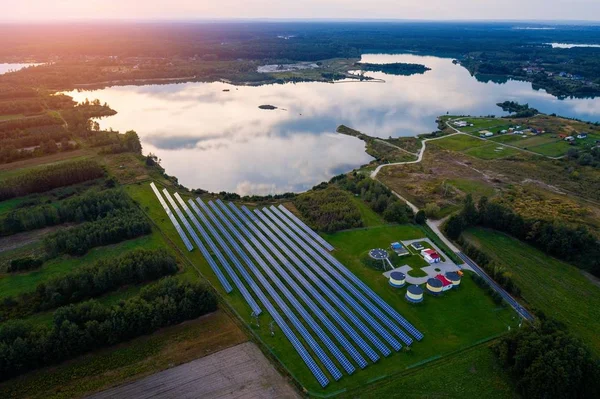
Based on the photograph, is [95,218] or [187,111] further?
[187,111]

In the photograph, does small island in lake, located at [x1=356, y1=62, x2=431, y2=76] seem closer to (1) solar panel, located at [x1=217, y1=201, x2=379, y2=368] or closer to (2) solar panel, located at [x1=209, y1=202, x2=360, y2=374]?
(1) solar panel, located at [x1=217, y1=201, x2=379, y2=368]

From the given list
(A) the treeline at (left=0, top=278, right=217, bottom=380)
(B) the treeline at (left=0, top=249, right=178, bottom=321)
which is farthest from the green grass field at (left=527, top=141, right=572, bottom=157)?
(B) the treeline at (left=0, top=249, right=178, bottom=321)

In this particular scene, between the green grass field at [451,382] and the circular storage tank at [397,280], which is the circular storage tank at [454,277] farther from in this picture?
the green grass field at [451,382]

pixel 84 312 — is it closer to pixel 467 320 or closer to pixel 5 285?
pixel 5 285

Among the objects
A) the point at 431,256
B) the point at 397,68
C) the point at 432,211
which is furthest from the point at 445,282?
the point at 397,68

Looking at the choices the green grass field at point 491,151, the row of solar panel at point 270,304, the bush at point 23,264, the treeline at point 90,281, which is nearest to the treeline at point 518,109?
the green grass field at point 491,151

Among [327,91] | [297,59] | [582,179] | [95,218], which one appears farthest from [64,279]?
[297,59]
